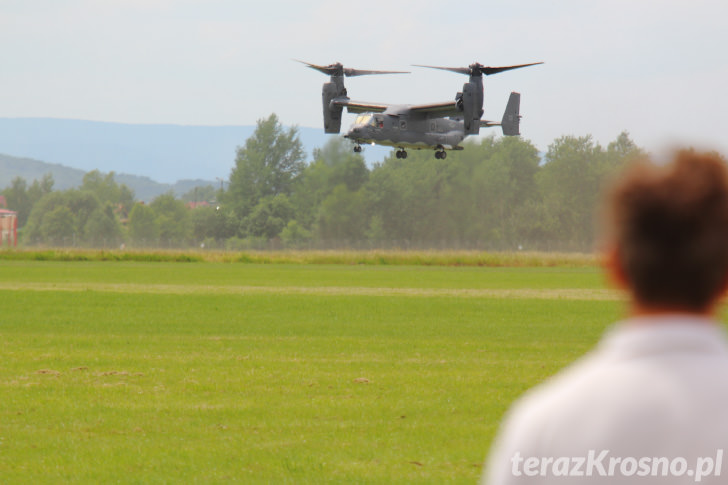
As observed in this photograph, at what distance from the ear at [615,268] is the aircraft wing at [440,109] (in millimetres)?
65872

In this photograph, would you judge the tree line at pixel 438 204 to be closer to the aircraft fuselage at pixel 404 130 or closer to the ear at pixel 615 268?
the aircraft fuselage at pixel 404 130

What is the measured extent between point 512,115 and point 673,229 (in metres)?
90.1

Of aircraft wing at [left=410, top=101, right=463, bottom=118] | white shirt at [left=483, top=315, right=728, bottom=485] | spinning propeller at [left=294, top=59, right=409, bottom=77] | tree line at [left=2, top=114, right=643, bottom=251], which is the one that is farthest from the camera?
tree line at [left=2, top=114, right=643, bottom=251]

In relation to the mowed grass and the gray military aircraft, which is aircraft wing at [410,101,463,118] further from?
the mowed grass

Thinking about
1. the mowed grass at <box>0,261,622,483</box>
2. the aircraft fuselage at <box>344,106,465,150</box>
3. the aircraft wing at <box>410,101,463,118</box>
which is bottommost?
the mowed grass at <box>0,261,622,483</box>

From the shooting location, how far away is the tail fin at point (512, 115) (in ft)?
295

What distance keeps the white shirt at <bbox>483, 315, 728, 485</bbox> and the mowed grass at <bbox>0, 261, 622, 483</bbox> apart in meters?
8.81

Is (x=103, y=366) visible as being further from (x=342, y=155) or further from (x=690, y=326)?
(x=342, y=155)

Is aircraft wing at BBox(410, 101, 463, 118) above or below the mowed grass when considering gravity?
above

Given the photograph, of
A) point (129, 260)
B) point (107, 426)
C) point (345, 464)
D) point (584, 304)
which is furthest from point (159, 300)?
point (129, 260)

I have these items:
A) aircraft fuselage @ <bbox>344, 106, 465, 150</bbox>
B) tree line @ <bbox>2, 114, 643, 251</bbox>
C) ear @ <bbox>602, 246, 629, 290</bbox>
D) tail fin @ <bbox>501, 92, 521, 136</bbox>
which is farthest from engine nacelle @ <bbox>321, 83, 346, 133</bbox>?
ear @ <bbox>602, 246, 629, 290</bbox>

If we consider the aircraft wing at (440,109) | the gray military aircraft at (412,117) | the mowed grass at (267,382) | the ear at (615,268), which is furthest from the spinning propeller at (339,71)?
the ear at (615,268)

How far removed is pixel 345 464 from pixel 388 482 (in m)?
0.89

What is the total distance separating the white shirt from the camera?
78.9 inches
